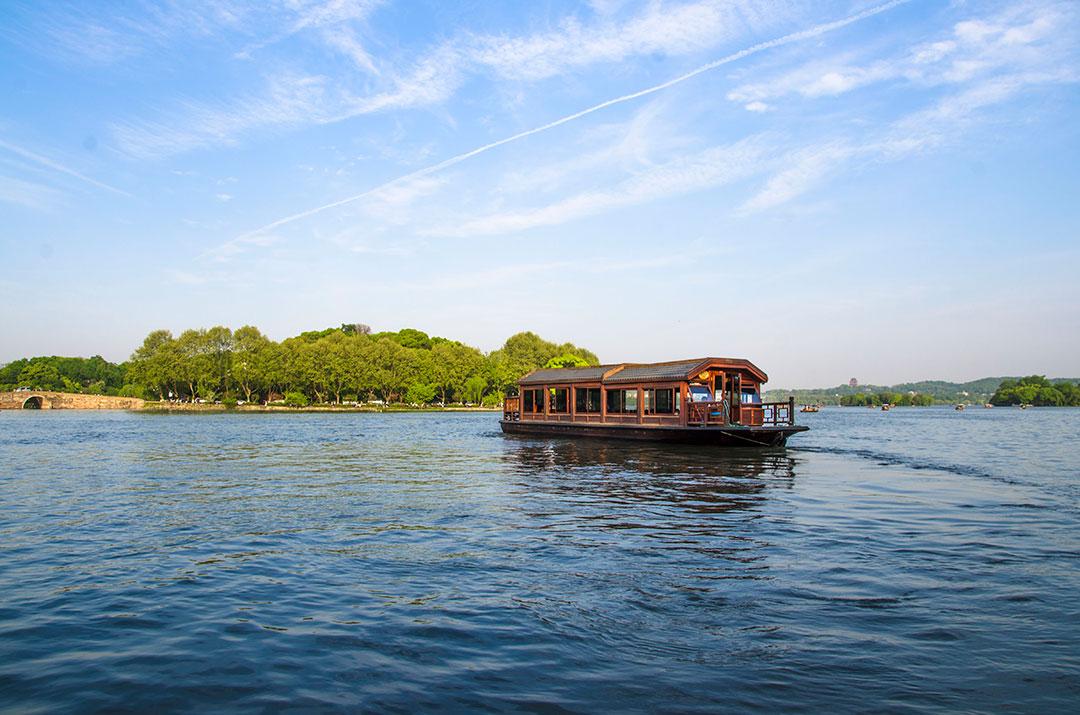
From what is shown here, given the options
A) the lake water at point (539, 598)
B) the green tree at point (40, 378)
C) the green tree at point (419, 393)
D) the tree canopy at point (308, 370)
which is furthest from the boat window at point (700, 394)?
the green tree at point (40, 378)

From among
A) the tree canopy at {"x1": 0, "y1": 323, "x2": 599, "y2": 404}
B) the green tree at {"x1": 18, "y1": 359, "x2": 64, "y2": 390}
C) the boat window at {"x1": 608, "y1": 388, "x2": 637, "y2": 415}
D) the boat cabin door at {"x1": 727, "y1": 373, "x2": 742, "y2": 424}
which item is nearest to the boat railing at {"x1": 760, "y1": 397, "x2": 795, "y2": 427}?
the boat cabin door at {"x1": 727, "y1": 373, "x2": 742, "y2": 424}

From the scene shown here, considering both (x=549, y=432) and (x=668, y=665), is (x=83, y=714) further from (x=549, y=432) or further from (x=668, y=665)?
(x=549, y=432)

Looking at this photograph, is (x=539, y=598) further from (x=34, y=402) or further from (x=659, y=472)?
(x=34, y=402)

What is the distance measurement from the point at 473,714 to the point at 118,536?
11548 mm

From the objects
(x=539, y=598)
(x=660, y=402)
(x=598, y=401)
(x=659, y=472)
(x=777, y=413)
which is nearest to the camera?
(x=539, y=598)

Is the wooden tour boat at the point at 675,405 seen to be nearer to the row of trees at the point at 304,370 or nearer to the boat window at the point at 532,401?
the boat window at the point at 532,401

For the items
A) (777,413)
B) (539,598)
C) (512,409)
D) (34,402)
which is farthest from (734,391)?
(34,402)

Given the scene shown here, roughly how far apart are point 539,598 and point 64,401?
6434 inches

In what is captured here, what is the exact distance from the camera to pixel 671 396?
40656 mm

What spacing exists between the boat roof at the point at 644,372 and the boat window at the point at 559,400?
2.10ft

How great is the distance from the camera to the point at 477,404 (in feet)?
502

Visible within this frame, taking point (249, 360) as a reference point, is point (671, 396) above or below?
below

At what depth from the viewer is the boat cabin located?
38812 millimetres

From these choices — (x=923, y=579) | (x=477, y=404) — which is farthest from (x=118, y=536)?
(x=477, y=404)
